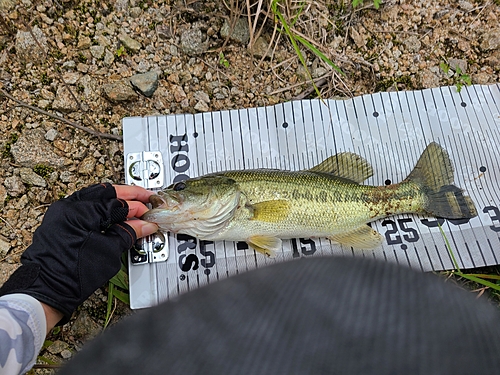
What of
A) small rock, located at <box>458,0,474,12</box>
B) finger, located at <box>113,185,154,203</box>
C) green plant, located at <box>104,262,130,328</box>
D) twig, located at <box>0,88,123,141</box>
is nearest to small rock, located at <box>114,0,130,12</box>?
twig, located at <box>0,88,123,141</box>

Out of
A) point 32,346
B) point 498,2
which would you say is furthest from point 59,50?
point 498,2

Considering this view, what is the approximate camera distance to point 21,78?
11.8 ft

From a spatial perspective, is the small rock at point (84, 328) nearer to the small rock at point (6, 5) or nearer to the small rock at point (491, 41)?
the small rock at point (6, 5)

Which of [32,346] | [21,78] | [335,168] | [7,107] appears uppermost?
[21,78]

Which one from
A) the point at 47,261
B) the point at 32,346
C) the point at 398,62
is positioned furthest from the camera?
the point at 398,62

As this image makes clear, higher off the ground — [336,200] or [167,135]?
[167,135]

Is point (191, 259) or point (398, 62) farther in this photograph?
point (398, 62)

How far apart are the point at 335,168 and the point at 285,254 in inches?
32.9

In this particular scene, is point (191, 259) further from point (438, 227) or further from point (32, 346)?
point (438, 227)

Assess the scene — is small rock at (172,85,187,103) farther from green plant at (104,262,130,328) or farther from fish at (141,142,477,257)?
green plant at (104,262,130,328)

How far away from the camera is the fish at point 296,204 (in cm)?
307

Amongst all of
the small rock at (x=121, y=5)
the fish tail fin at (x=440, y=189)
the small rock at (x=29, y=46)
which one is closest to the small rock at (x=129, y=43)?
the small rock at (x=121, y=5)

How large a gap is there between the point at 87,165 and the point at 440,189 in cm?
302

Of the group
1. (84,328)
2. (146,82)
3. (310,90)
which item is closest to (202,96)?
(146,82)
